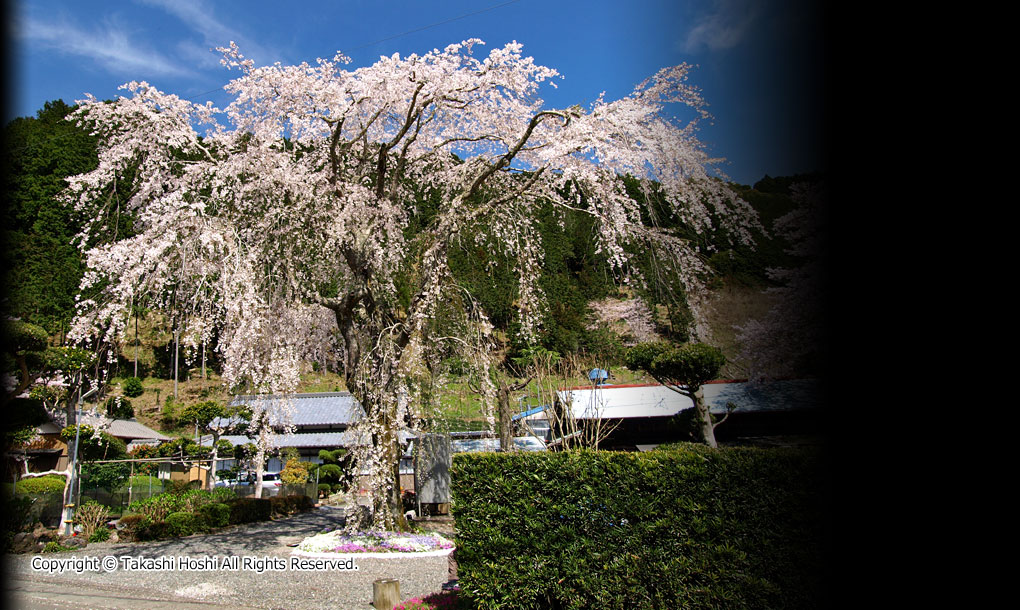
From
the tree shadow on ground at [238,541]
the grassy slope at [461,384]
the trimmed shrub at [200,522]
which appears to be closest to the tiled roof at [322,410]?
the grassy slope at [461,384]

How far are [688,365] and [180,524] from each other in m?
10.8

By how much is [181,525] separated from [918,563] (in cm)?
1131

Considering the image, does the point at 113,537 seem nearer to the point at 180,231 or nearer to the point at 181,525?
the point at 181,525

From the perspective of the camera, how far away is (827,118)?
186 cm

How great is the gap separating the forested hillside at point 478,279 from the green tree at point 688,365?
0.58 m

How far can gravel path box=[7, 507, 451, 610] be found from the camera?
19.1ft

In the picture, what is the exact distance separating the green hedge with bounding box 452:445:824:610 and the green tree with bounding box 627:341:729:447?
8.22 meters

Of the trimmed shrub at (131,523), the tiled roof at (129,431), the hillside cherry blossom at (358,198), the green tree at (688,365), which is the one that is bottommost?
the trimmed shrub at (131,523)

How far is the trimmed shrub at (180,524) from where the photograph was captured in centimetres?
957

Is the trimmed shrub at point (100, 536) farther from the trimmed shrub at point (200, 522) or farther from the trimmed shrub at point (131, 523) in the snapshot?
the trimmed shrub at point (200, 522)

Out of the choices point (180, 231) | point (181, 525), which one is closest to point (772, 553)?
point (180, 231)

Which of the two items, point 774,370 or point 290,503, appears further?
point 290,503

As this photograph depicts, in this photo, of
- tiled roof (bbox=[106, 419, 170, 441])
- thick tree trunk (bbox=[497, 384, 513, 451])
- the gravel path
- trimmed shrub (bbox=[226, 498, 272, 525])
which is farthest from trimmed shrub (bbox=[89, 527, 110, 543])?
tiled roof (bbox=[106, 419, 170, 441])

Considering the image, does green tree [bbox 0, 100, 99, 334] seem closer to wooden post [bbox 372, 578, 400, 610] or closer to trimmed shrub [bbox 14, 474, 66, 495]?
trimmed shrub [bbox 14, 474, 66, 495]
